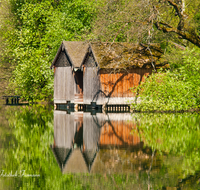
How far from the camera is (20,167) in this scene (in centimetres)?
844

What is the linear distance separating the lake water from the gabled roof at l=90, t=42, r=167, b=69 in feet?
52.4

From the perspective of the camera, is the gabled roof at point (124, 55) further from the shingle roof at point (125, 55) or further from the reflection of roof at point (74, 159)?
the reflection of roof at point (74, 159)

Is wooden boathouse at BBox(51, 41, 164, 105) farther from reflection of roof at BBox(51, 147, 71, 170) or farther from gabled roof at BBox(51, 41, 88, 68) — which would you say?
reflection of roof at BBox(51, 147, 71, 170)

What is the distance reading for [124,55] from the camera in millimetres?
30906

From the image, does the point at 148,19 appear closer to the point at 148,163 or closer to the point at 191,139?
the point at 191,139

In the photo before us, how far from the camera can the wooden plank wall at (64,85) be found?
119 ft

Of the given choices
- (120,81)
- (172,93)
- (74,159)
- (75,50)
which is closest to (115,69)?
(120,81)

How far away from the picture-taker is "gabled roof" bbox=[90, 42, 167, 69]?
30.1 metres

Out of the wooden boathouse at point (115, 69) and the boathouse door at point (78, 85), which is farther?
the boathouse door at point (78, 85)

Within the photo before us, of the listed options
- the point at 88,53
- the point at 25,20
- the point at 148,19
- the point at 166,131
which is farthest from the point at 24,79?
the point at 166,131

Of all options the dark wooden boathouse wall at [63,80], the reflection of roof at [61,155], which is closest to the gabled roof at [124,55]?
the dark wooden boathouse wall at [63,80]

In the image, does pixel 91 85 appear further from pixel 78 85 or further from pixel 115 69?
pixel 78 85

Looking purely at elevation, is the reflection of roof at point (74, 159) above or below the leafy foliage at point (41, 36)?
below

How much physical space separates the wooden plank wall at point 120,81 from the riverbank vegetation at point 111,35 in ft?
2.78
